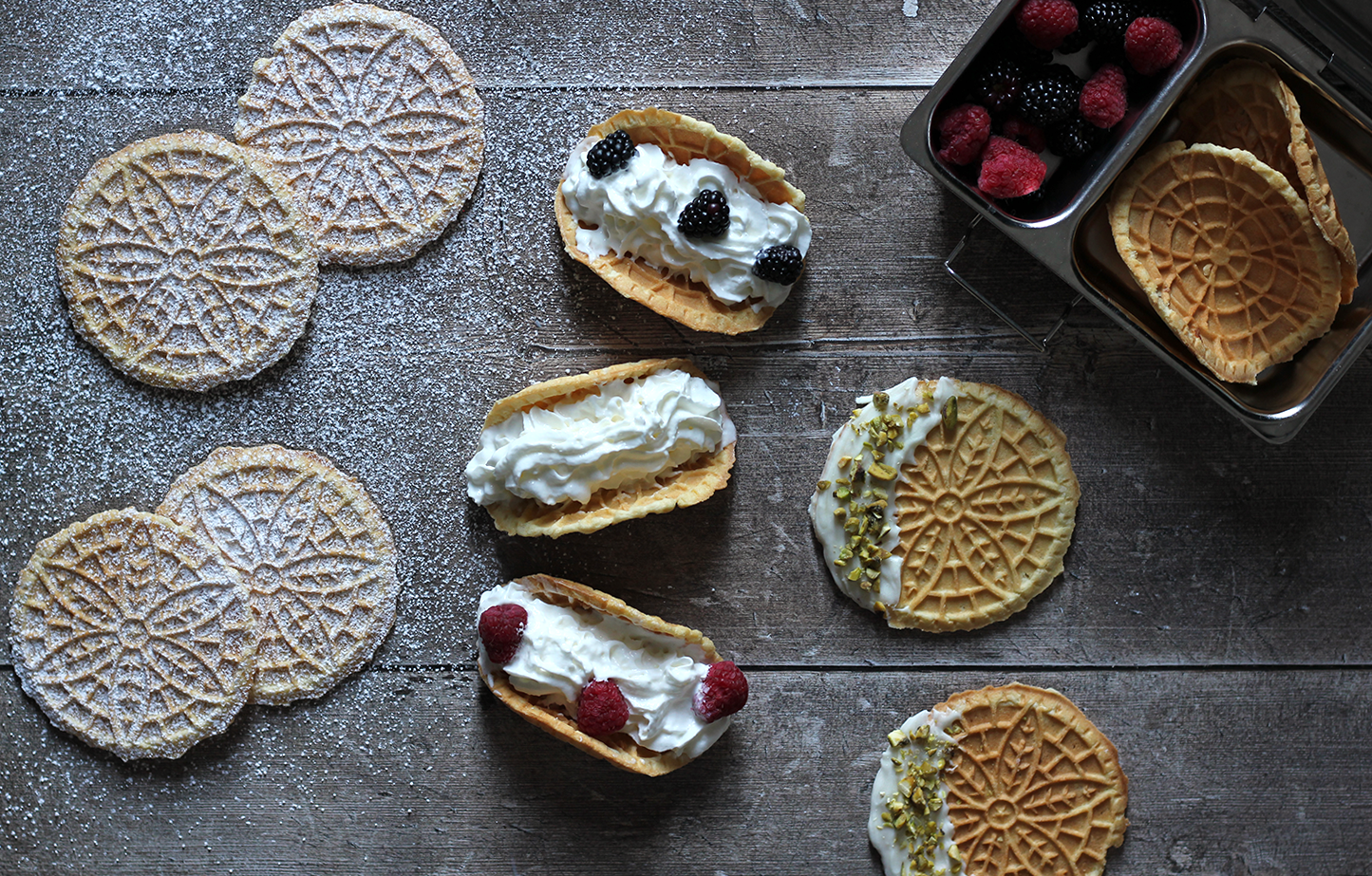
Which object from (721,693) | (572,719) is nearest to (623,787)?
(572,719)

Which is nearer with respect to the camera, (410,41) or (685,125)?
(685,125)

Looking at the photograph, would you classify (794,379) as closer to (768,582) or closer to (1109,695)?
(768,582)

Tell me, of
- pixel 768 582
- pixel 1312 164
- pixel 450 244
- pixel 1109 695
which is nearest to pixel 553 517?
pixel 768 582

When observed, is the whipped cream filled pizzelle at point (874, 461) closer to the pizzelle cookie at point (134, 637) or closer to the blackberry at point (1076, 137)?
the blackberry at point (1076, 137)

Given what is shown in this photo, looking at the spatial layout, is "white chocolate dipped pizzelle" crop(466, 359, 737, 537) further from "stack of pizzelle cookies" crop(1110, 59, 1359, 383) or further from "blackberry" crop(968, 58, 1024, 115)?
"stack of pizzelle cookies" crop(1110, 59, 1359, 383)

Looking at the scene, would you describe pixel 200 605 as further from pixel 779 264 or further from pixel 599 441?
pixel 779 264

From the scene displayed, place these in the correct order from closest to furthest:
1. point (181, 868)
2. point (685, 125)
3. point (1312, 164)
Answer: point (1312, 164)
point (685, 125)
point (181, 868)

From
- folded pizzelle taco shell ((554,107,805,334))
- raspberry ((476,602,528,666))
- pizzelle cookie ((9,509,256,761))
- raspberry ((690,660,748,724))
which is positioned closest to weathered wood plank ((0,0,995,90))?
folded pizzelle taco shell ((554,107,805,334))
